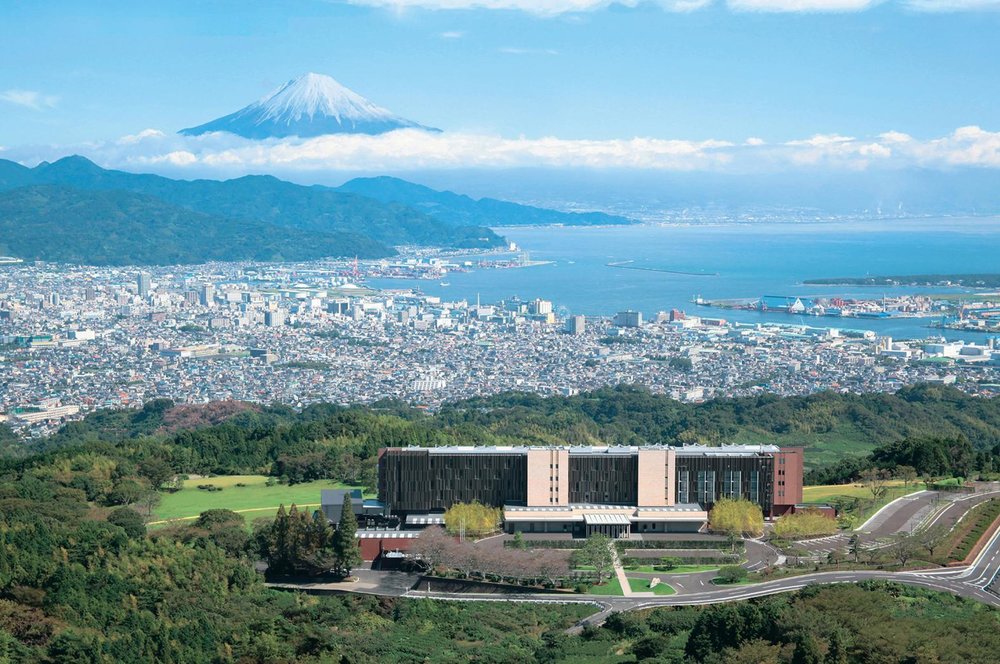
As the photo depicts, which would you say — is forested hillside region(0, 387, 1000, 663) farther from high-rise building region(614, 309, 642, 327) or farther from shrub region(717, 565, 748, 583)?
Answer: high-rise building region(614, 309, 642, 327)

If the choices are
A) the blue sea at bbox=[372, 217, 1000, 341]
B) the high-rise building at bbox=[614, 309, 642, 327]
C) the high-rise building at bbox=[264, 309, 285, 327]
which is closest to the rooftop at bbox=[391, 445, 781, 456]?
the blue sea at bbox=[372, 217, 1000, 341]

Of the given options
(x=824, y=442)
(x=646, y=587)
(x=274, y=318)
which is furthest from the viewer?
(x=274, y=318)

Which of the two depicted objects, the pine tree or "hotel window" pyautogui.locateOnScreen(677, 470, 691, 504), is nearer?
the pine tree

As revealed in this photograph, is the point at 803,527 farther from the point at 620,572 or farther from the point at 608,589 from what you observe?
the point at 608,589

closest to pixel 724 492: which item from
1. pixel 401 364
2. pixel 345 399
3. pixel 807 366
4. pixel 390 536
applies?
pixel 390 536

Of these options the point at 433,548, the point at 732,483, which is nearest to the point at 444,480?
the point at 433,548

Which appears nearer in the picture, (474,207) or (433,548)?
(433,548)
